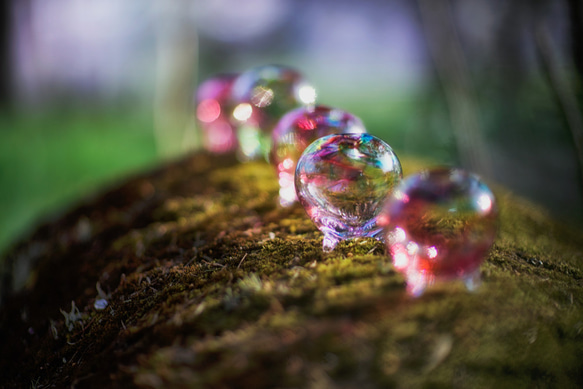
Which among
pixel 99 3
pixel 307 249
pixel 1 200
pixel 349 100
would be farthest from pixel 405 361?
pixel 99 3

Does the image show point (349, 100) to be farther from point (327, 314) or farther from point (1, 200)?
point (327, 314)

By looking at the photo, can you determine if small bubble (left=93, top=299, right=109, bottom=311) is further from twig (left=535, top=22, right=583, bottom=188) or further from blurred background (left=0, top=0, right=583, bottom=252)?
twig (left=535, top=22, right=583, bottom=188)

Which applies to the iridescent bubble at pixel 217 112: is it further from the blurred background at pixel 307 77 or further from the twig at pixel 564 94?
the twig at pixel 564 94

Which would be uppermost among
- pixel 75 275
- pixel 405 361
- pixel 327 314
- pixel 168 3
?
pixel 168 3

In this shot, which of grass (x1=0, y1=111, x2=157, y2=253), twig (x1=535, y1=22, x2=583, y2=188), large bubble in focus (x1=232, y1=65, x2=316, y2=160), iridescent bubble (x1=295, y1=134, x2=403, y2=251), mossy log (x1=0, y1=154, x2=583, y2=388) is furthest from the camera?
grass (x1=0, y1=111, x2=157, y2=253)

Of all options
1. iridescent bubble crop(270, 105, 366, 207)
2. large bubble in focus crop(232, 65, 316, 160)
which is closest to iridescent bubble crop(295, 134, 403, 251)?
iridescent bubble crop(270, 105, 366, 207)

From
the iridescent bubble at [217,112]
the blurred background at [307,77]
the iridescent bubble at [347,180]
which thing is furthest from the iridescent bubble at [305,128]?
the blurred background at [307,77]

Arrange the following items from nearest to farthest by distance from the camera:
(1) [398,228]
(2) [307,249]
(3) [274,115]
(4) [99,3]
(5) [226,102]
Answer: (1) [398,228], (2) [307,249], (3) [274,115], (5) [226,102], (4) [99,3]
